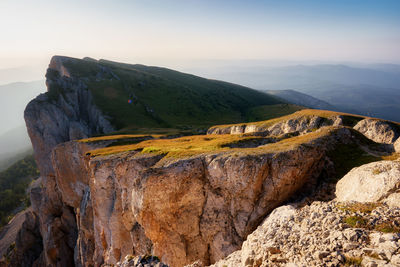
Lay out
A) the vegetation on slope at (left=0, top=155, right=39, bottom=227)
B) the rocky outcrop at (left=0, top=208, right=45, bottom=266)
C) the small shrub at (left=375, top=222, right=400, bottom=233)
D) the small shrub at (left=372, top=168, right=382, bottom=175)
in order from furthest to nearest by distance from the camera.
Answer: the vegetation on slope at (left=0, top=155, right=39, bottom=227), the rocky outcrop at (left=0, top=208, right=45, bottom=266), the small shrub at (left=372, top=168, right=382, bottom=175), the small shrub at (left=375, top=222, right=400, bottom=233)

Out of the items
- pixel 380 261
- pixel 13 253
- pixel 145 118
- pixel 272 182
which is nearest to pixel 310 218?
pixel 380 261

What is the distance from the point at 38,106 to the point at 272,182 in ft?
264

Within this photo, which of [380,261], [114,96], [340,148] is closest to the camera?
[380,261]

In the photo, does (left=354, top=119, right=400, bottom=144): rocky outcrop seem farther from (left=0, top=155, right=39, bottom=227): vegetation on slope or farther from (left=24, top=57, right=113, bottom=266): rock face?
(left=0, top=155, right=39, bottom=227): vegetation on slope

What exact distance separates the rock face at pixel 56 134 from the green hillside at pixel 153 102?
22.3 ft

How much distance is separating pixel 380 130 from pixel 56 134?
8431cm

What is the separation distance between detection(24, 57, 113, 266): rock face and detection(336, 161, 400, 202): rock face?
2119 inches

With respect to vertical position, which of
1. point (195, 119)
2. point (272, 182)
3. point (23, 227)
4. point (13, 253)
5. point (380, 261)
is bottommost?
point (13, 253)

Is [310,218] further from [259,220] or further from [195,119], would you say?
[195,119]

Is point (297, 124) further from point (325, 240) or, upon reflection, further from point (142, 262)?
point (142, 262)

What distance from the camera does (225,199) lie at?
19.6 meters

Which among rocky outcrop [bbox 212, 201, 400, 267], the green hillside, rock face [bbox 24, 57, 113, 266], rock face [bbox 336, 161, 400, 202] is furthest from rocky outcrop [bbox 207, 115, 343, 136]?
the green hillside

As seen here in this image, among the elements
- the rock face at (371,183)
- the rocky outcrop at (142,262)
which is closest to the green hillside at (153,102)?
the rocky outcrop at (142,262)

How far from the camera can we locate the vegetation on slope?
346 ft
